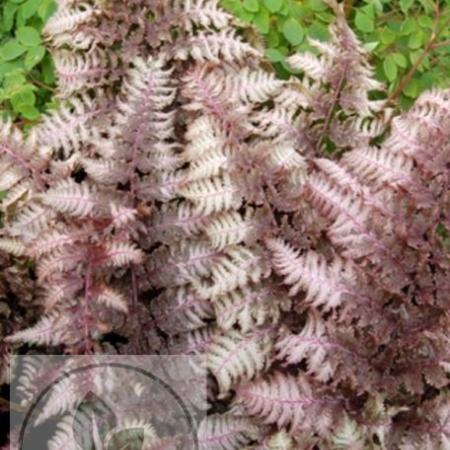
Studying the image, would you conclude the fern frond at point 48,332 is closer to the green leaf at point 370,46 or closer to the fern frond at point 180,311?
the fern frond at point 180,311

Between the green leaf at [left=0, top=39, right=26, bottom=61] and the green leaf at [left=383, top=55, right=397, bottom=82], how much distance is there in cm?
104

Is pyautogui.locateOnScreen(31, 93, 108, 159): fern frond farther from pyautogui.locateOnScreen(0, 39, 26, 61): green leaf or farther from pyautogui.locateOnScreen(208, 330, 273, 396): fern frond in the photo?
pyautogui.locateOnScreen(208, 330, 273, 396): fern frond

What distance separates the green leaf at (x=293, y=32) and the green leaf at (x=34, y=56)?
691mm

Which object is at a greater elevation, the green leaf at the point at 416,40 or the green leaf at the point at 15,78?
the green leaf at the point at 416,40

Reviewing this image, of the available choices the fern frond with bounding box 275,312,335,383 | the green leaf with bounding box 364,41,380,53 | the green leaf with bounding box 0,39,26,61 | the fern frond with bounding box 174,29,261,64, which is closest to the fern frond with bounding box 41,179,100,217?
the fern frond with bounding box 174,29,261,64

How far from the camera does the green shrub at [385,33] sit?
2477 millimetres

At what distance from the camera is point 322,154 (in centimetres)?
225

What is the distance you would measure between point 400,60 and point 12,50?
112cm

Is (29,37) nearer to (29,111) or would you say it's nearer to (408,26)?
(29,111)

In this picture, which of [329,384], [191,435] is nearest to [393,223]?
[329,384]

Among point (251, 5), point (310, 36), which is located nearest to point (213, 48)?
point (251, 5)

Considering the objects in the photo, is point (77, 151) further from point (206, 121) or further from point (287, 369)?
point (287, 369)

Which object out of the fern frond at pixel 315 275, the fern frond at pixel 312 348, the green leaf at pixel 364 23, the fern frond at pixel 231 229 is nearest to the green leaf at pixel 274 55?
the green leaf at pixel 364 23

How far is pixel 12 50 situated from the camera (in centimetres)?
257
